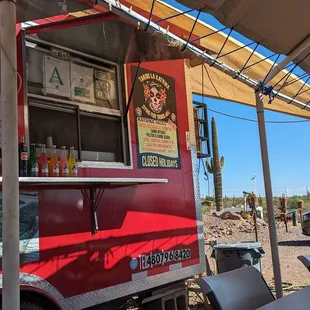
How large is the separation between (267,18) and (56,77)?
5.46ft

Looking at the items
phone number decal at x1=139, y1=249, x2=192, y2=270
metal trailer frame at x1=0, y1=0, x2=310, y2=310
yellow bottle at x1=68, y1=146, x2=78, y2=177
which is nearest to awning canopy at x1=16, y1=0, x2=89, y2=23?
Result: metal trailer frame at x1=0, y1=0, x2=310, y2=310

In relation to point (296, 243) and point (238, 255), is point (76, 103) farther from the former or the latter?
point (296, 243)

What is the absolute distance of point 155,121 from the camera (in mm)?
4090

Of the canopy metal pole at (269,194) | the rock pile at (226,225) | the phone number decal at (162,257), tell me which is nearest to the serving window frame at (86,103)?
the phone number decal at (162,257)

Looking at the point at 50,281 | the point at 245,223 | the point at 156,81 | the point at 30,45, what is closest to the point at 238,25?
the point at 156,81

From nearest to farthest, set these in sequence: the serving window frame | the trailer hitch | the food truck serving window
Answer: the serving window frame → the food truck serving window → the trailer hitch

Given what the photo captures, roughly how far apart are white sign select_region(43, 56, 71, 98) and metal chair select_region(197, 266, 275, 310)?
188 centimetres

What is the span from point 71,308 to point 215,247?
10.2ft

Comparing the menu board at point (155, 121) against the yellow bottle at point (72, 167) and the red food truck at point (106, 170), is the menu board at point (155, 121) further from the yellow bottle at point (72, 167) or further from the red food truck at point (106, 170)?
the yellow bottle at point (72, 167)

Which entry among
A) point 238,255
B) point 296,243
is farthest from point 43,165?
point 296,243

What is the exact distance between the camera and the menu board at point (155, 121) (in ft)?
12.9

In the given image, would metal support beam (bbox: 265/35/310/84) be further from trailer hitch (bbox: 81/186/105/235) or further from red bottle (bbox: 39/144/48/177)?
red bottle (bbox: 39/144/48/177)

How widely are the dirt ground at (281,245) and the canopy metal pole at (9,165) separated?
4.37 m

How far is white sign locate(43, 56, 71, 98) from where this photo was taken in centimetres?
326
